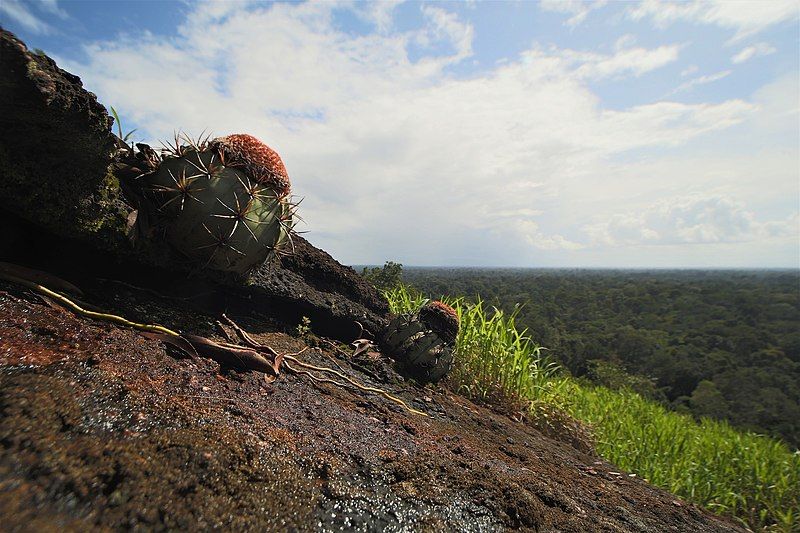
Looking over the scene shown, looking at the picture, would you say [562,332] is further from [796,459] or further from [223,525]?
[223,525]

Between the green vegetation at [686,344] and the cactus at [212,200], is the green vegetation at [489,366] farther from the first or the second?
the green vegetation at [686,344]

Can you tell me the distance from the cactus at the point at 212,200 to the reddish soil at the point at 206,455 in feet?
1.11

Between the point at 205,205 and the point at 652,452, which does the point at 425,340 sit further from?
the point at 652,452

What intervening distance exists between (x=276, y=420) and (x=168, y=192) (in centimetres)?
123

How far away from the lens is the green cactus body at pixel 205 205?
192cm

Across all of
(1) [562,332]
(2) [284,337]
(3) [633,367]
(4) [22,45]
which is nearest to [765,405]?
(3) [633,367]

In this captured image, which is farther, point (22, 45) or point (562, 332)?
point (562, 332)

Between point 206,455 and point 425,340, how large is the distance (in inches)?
94.7

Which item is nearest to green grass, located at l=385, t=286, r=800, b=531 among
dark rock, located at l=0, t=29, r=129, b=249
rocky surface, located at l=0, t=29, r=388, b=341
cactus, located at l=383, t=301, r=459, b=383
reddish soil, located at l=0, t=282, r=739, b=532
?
cactus, located at l=383, t=301, r=459, b=383

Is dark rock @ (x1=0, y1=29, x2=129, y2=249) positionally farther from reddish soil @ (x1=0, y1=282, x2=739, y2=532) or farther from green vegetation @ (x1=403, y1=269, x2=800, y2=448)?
green vegetation @ (x1=403, y1=269, x2=800, y2=448)

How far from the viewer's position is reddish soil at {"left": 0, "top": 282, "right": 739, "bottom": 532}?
2.63ft

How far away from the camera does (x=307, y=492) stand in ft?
3.38

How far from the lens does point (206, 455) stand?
3.24 feet

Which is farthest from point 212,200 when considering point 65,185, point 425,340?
point 425,340
